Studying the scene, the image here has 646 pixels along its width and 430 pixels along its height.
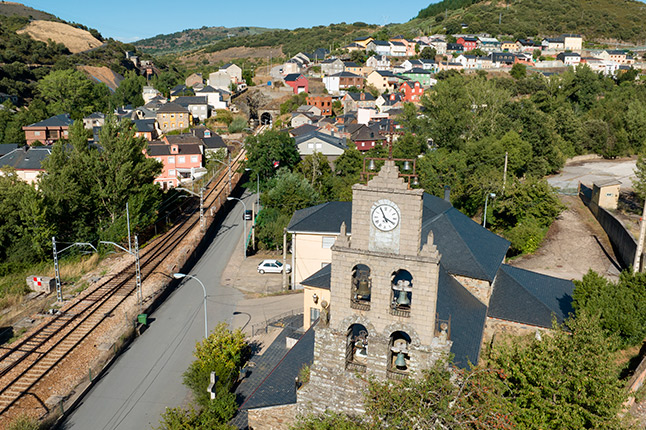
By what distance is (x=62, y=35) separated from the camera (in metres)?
176

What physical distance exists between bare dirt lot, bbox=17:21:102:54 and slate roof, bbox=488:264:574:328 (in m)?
183

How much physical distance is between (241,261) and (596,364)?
34.9 meters

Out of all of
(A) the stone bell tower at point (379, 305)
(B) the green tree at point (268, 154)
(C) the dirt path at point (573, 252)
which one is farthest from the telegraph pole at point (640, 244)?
(B) the green tree at point (268, 154)

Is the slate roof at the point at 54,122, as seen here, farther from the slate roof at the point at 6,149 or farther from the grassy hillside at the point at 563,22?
the grassy hillside at the point at 563,22

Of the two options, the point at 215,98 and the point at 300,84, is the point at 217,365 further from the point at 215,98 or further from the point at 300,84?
the point at 300,84

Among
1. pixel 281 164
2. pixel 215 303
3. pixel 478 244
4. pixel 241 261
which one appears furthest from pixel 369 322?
pixel 281 164

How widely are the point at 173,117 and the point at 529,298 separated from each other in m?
88.6

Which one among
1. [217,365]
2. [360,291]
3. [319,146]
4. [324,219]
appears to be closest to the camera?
[360,291]

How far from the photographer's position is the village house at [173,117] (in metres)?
99.5

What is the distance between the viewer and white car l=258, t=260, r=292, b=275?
43312mm

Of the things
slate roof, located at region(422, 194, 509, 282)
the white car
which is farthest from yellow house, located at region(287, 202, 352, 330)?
slate roof, located at region(422, 194, 509, 282)

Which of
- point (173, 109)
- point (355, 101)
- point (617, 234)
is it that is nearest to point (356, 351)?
point (617, 234)

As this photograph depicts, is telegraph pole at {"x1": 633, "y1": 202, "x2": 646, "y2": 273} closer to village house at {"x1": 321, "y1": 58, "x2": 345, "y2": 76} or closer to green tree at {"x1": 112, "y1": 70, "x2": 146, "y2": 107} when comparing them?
village house at {"x1": 321, "y1": 58, "x2": 345, "y2": 76}

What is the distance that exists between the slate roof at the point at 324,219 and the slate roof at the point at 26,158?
49539 mm
